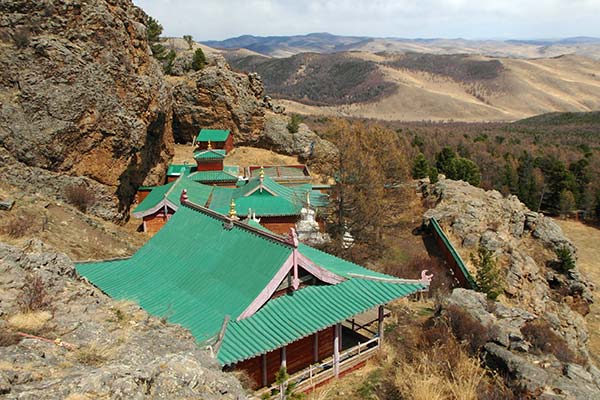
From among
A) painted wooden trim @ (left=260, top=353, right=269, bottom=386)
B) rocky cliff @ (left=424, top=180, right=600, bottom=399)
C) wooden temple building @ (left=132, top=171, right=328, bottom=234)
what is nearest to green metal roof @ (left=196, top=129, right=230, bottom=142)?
wooden temple building @ (left=132, top=171, right=328, bottom=234)

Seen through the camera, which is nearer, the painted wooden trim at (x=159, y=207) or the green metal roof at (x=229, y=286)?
the green metal roof at (x=229, y=286)

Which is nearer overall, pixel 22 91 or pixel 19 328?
pixel 19 328

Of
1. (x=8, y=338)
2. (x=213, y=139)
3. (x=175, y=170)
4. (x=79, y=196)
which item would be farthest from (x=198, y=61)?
(x=8, y=338)

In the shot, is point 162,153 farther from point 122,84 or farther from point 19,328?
point 19,328

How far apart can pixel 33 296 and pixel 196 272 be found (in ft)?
17.4

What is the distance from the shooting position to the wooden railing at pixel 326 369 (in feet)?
39.6

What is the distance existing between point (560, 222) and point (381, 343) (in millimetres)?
51566

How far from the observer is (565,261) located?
32875 mm

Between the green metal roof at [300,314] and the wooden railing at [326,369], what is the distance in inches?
50.8

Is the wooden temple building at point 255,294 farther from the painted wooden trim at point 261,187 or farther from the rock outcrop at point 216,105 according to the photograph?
the rock outcrop at point 216,105

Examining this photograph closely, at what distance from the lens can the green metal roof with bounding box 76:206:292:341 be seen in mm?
11828

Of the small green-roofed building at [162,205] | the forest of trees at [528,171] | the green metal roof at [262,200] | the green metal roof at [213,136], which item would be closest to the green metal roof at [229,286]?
the green metal roof at [262,200]

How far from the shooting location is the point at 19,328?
7.44 metres

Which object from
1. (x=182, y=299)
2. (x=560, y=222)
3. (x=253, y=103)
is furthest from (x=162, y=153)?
(x=560, y=222)
